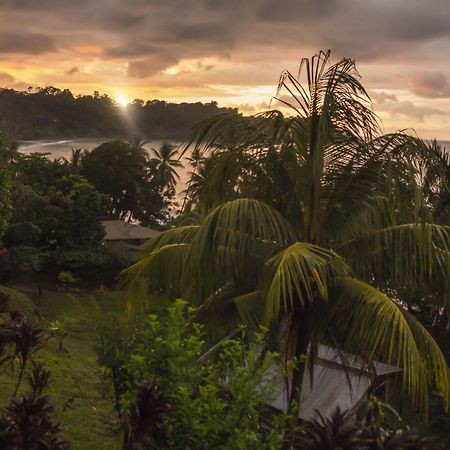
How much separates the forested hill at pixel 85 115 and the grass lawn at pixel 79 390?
381 feet

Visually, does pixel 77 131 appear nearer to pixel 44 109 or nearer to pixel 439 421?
pixel 44 109

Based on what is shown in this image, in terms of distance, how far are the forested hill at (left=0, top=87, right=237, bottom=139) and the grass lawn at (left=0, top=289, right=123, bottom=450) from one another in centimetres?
11620

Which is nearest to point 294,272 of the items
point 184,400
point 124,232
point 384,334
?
point 384,334

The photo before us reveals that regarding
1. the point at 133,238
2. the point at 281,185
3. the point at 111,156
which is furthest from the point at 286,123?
the point at 111,156

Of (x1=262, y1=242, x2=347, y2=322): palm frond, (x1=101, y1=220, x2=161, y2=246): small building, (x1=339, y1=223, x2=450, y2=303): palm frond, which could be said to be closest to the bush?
(x1=262, y1=242, x2=347, y2=322): palm frond

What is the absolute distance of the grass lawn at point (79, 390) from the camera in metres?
10.9

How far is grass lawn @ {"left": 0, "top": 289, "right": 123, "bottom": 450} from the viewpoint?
10867mm

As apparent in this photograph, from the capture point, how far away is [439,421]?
20562 mm

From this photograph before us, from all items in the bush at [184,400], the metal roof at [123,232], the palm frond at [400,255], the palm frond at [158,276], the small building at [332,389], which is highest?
the palm frond at [400,255]

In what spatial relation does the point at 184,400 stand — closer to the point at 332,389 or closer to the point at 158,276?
the point at 158,276

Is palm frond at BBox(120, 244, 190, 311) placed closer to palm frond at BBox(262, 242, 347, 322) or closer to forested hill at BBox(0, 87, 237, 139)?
palm frond at BBox(262, 242, 347, 322)

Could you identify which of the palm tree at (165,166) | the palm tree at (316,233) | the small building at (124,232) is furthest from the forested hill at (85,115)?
the palm tree at (316,233)

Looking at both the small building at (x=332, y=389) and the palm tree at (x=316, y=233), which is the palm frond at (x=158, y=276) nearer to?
the palm tree at (x=316, y=233)

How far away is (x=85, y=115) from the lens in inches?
5404
